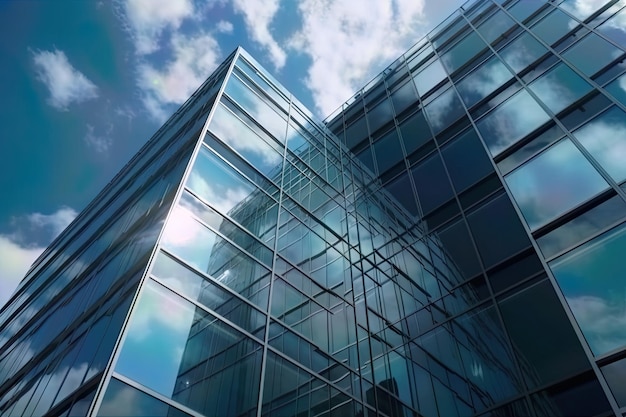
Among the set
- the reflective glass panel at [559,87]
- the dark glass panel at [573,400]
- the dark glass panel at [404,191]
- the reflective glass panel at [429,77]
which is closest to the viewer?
the dark glass panel at [573,400]

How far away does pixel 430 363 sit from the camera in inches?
394

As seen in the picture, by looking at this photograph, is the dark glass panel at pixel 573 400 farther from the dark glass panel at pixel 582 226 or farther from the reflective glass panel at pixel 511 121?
the reflective glass panel at pixel 511 121

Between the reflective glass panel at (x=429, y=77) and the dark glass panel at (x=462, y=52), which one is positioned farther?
the reflective glass panel at (x=429, y=77)

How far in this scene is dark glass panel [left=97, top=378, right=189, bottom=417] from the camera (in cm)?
550

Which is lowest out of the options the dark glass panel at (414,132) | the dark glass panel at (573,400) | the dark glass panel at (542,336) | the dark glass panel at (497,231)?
the dark glass panel at (573,400)

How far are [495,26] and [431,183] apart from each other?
25.8ft

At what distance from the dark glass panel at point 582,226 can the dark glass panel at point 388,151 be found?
24.0 feet

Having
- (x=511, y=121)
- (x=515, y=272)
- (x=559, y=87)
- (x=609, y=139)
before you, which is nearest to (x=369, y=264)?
(x=515, y=272)

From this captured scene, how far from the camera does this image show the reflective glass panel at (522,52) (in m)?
13.8

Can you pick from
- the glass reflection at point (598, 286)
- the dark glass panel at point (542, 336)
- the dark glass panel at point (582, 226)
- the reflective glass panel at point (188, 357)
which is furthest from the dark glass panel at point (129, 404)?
the dark glass panel at point (582, 226)

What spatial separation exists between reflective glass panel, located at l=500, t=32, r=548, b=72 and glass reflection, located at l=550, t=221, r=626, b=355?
7.68 metres

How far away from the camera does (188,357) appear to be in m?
6.79

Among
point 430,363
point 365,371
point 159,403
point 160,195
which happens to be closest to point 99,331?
point 159,403

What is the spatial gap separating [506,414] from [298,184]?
7.76 m
